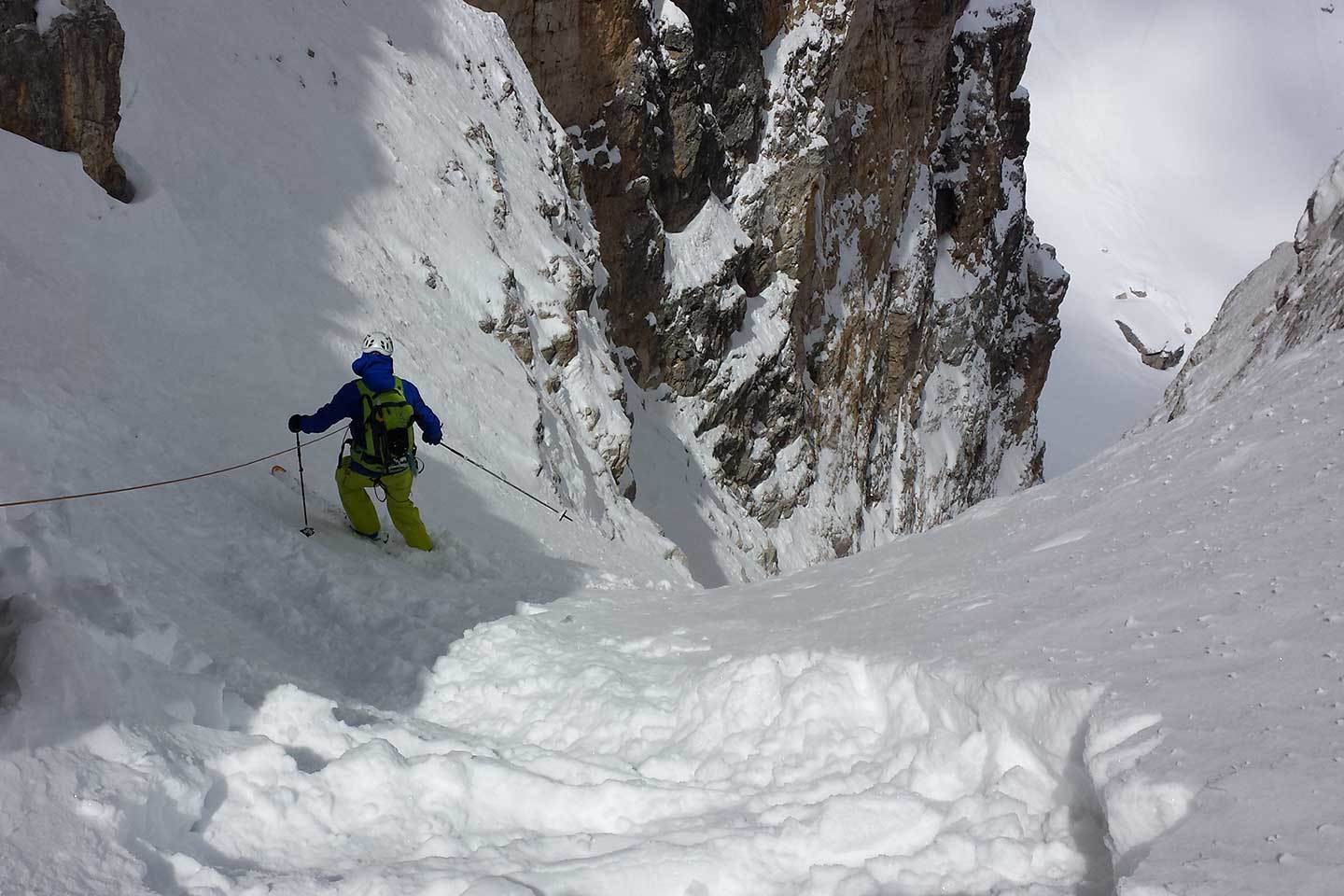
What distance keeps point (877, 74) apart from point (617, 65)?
16.6 meters

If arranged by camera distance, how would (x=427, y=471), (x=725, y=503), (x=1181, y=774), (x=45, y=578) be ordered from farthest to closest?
(x=725, y=503) < (x=427, y=471) < (x=45, y=578) < (x=1181, y=774)

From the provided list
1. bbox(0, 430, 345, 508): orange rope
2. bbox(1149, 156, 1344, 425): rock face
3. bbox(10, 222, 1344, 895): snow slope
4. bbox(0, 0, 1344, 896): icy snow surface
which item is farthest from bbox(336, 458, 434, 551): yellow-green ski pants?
bbox(1149, 156, 1344, 425): rock face

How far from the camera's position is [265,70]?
46.0ft

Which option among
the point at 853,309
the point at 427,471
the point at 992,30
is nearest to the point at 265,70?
the point at 427,471

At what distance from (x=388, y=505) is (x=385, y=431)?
2.51ft

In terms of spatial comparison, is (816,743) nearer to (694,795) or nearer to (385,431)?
(694,795)

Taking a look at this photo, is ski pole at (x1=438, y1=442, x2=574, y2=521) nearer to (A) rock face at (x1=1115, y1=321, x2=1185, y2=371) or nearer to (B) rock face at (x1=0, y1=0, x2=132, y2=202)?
(B) rock face at (x1=0, y1=0, x2=132, y2=202)

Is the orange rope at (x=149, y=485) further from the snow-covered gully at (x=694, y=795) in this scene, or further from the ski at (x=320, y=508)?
the snow-covered gully at (x=694, y=795)

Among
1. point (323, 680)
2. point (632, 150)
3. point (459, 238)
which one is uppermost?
point (632, 150)

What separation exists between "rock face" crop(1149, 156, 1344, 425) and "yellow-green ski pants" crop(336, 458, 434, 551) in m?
7.60

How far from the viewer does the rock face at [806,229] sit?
952 inches

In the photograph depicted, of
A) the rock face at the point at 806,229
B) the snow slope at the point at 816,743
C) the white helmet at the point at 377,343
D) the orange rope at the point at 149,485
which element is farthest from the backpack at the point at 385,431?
the rock face at the point at 806,229

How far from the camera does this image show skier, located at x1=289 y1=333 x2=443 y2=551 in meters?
8.03

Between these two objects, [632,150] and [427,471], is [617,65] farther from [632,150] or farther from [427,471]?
[427,471]
